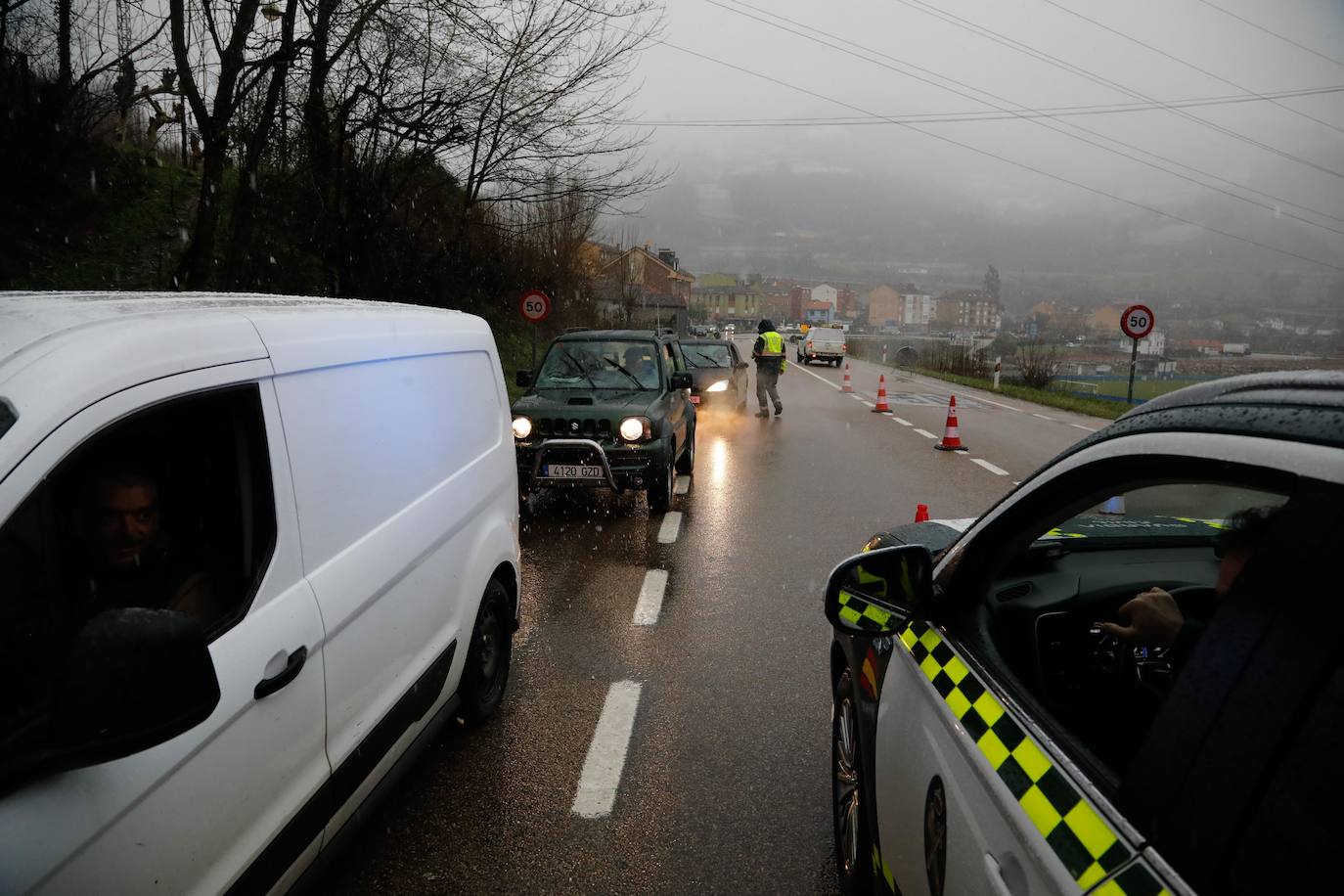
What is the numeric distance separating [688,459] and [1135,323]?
13702mm

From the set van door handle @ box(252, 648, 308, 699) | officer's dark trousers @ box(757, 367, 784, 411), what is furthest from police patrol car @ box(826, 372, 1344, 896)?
officer's dark trousers @ box(757, 367, 784, 411)

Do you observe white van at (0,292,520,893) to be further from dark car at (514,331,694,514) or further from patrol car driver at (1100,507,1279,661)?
dark car at (514,331,694,514)

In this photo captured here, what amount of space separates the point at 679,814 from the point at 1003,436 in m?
14.1

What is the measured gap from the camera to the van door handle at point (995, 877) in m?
1.43

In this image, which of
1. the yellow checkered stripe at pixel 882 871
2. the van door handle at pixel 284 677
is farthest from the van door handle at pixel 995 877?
the van door handle at pixel 284 677

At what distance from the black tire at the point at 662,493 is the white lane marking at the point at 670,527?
10 cm

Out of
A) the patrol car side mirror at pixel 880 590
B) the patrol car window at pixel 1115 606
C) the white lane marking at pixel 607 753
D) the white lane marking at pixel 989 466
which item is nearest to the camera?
the patrol car window at pixel 1115 606

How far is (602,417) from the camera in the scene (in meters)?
8.58

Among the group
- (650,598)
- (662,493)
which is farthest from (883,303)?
(650,598)

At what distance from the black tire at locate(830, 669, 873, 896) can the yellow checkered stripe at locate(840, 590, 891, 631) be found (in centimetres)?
68

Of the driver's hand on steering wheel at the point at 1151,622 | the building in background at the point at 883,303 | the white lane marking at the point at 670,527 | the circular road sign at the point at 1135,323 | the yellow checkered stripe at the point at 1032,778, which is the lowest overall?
the white lane marking at the point at 670,527

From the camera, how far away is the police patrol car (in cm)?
103

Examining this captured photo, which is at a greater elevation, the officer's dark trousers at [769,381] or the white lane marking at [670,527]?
the officer's dark trousers at [769,381]

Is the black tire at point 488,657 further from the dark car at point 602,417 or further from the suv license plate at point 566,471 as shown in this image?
the suv license plate at point 566,471
